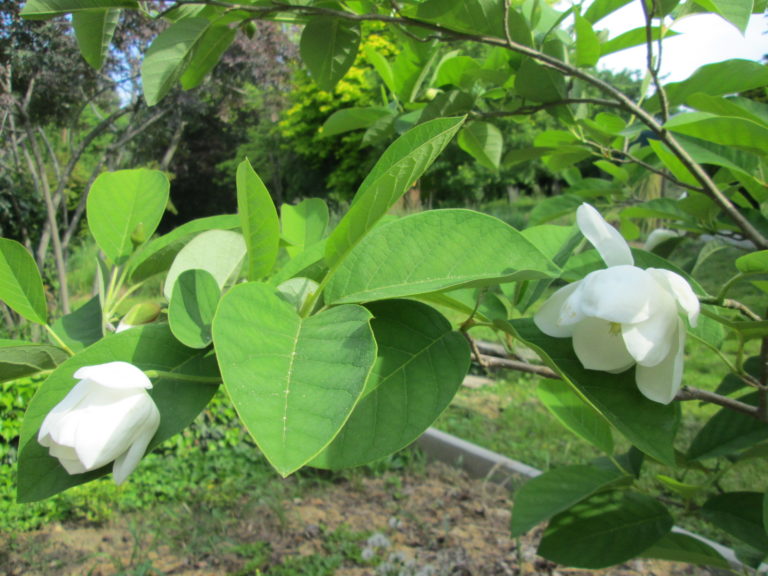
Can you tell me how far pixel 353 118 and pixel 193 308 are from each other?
687mm

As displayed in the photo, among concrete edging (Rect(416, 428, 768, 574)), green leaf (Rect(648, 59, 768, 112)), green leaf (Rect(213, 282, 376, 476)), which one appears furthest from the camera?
concrete edging (Rect(416, 428, 768, 574))

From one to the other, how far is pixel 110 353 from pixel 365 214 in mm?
204

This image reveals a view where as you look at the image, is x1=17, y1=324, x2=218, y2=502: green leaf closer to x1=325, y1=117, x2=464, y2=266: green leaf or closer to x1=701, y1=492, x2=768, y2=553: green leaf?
x1=325, y1=117, x2=464, y2=266: green leaf

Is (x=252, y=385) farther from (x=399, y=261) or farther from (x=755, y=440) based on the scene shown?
(x=755, y=440)

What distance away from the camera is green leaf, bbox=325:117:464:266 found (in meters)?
0.34

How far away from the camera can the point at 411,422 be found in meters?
0.40

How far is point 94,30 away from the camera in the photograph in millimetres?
740

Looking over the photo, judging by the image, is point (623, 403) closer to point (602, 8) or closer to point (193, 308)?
point (193, 308)

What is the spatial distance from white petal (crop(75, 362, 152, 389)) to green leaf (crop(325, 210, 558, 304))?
134 mm

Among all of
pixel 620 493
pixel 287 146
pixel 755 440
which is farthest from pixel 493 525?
pixel 287 146

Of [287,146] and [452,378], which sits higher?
[452,378]

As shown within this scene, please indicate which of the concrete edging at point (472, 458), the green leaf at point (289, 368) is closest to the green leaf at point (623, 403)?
the green leaf at point (289, 368)

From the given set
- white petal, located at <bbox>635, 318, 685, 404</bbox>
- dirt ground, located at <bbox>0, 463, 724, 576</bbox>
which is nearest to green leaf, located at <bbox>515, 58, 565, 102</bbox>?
white petal, located at <bbox>635, 318, 685, 404</bbox>

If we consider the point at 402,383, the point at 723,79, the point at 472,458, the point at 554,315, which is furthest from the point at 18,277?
the point at 472,458
